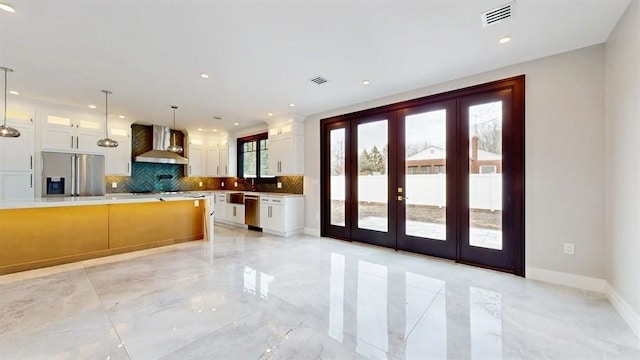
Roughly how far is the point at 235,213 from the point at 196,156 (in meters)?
2.36

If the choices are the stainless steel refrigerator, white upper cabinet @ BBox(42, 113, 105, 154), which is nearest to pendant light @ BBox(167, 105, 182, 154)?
white upper cabinet @ BBox(42, 113, 105, 154)

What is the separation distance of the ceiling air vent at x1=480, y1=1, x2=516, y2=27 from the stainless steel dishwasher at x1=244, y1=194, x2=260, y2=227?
17.6ft

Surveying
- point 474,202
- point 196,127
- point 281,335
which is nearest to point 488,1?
point 474,202

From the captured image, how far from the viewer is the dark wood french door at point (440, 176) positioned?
353cm

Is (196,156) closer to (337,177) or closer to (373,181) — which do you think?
(337,177)

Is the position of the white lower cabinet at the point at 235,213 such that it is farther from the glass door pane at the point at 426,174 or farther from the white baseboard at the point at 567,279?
the white baseboard at the point at 567,279

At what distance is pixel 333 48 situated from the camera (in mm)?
3061

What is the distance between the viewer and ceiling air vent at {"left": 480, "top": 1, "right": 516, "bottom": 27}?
2.35 m

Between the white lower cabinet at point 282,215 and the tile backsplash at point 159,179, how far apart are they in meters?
0.52

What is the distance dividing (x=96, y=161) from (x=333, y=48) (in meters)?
6.03

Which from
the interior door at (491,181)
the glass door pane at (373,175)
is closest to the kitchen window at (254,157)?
the glass door pane at (373,175)

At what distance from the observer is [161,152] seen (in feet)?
22.9

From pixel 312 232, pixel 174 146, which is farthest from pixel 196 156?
pixel 312 232

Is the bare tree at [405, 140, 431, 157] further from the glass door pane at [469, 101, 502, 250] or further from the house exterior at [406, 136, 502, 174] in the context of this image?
the glass door pane at [469, 101, 502, 250]
